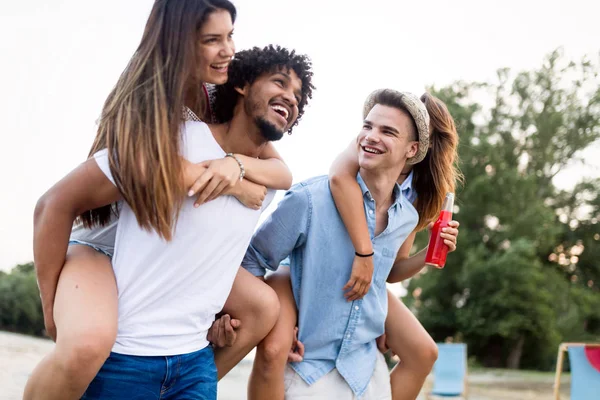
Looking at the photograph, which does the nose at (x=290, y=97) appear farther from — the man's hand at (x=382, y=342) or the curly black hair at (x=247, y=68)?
the man's hand at (x=382, y=342)

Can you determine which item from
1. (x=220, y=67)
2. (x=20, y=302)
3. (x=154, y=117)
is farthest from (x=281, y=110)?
(x=20, y=302)

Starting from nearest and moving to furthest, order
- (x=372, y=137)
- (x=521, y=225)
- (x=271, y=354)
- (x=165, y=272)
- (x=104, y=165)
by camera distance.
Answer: (x=104, y=165), (x=165, y=272), (x=271, y=354), (x=372, y=137), (x=521, y=225)

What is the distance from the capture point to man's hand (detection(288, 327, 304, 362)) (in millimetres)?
2465

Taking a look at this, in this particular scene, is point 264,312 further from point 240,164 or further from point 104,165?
point 104,165

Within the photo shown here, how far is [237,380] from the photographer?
8.75 m

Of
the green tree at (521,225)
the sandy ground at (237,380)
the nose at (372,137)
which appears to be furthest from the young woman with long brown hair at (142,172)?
the green tree at (521,225)

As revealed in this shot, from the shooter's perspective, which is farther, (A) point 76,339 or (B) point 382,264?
(B) point 382,264

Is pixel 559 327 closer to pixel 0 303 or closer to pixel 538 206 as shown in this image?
pixel 538 206

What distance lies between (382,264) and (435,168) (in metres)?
0.53

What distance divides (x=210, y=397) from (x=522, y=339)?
19.1m

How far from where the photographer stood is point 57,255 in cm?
182

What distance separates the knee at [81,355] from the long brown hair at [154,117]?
0.32m

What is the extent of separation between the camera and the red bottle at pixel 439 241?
2.67 m

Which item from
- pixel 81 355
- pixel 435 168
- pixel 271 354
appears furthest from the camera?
pixel 435 168
